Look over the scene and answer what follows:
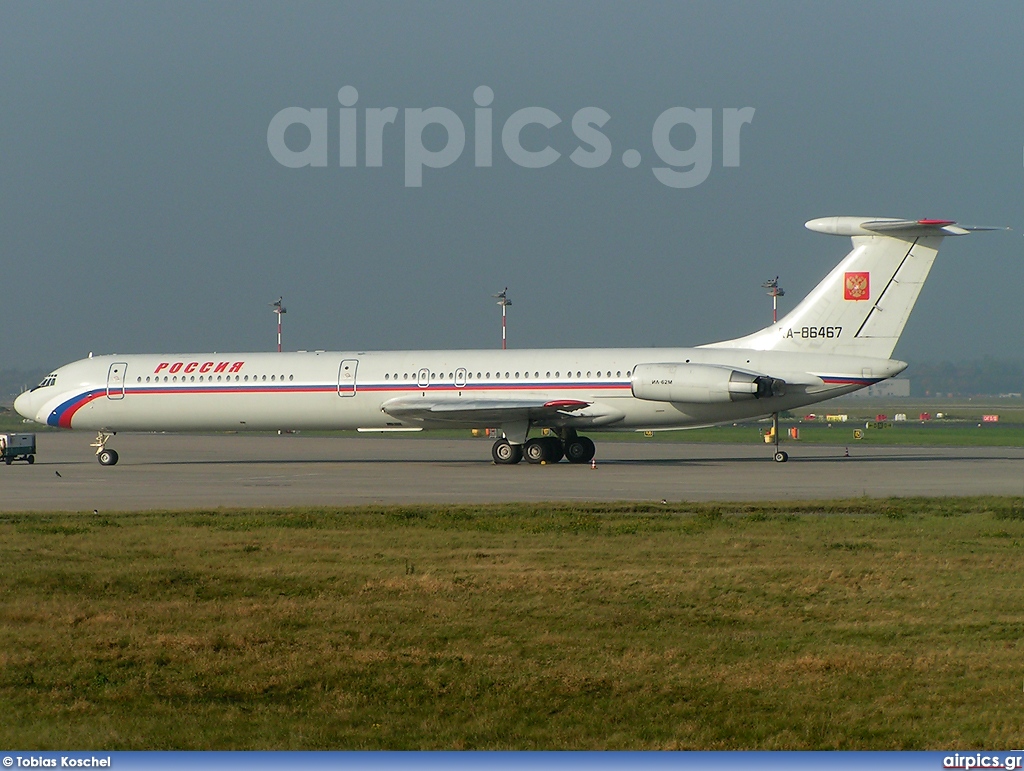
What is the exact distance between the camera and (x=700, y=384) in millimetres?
33812

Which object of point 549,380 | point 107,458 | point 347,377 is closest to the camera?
point 549,380

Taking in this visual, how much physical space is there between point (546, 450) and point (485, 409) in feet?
8.26

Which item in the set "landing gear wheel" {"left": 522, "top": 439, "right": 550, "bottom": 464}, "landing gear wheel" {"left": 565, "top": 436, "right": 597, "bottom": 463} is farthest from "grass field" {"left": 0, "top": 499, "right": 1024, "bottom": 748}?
"landing gear wheel" {"left": 565, "top": 436, "right": 597, "bottom": 463}

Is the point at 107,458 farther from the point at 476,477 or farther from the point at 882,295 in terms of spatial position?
the point at 882,295

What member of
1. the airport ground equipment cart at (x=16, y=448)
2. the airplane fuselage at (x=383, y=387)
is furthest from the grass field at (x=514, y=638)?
the airport ground equipment cart at (x=16, y=448)

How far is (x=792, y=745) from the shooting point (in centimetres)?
725

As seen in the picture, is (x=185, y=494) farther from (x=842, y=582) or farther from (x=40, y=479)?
(x=842, y=582)

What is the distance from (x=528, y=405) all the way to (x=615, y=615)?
2408 cm

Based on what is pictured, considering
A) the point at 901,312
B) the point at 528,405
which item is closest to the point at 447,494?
the point at 528,405

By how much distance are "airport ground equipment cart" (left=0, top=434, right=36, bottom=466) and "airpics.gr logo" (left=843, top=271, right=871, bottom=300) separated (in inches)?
1081

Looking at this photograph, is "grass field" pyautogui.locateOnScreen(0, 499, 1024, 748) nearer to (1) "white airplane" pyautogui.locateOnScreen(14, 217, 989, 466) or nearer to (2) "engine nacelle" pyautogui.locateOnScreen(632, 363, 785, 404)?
(2) "engine nacelle" pyautogui.locateOnScreen(632, 363, 785, 404)

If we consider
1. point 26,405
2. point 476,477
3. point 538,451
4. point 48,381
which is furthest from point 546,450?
point 26,405

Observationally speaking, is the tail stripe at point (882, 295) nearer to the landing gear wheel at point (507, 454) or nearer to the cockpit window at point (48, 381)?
the landing gear wheel at point (507, 454)

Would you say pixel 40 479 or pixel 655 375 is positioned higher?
pixel 655 375
